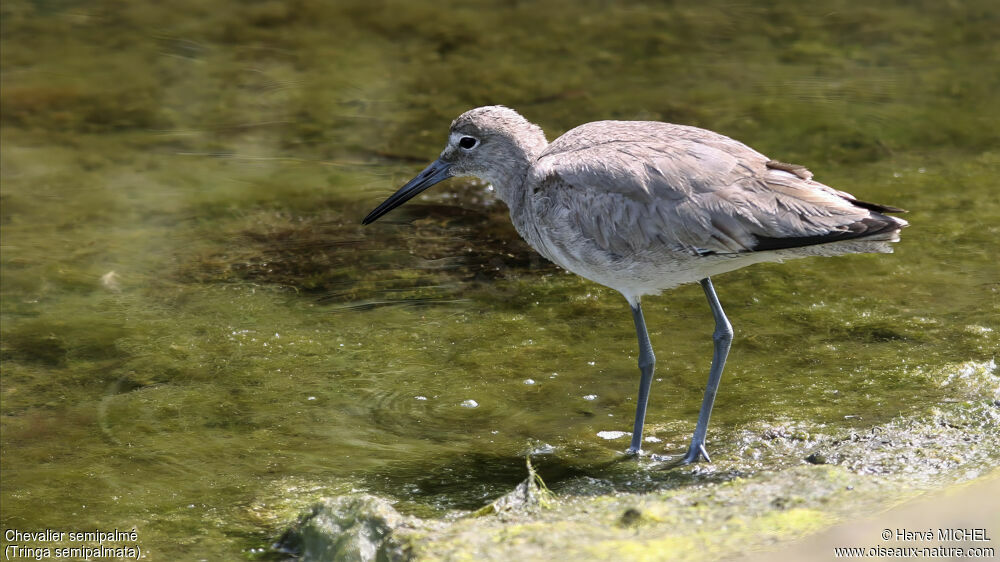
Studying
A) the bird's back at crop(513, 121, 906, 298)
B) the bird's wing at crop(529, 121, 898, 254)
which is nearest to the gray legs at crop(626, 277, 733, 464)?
the bird's back at crop(513, 121, 906, 298)

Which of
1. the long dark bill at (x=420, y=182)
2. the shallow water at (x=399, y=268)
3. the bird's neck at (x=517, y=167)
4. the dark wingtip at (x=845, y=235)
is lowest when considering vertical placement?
the shallow water at (x=399, y=268)

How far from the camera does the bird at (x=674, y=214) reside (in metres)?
4.91

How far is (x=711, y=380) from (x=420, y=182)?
2090 mm

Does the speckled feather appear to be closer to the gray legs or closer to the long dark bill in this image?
the gray legs

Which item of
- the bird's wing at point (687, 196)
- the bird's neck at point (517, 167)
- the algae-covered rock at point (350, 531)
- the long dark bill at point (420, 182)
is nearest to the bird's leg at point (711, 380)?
the bird's wing at point (687, 196)

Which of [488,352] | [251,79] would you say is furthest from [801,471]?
[251,79]

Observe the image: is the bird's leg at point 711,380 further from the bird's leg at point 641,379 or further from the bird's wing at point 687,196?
the bird's wing at point 687,196

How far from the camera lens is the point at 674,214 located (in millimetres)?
5074

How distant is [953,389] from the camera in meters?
5.61

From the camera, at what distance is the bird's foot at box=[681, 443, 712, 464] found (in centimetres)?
521

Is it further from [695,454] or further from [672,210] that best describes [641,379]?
[672,210]

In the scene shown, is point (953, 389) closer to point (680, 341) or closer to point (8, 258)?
point (680, 341)

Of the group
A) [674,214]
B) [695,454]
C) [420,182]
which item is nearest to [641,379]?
[695,454]

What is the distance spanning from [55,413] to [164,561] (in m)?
1.66
